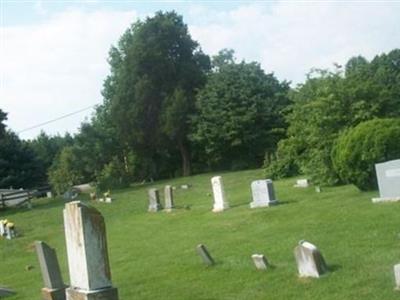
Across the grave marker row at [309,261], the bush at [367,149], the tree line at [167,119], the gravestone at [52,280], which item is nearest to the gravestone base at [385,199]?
the bush at [367,149]

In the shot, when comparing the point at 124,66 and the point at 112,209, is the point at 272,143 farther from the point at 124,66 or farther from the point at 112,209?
the point at 112,209

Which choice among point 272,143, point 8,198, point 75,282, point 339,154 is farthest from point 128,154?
point 75,282

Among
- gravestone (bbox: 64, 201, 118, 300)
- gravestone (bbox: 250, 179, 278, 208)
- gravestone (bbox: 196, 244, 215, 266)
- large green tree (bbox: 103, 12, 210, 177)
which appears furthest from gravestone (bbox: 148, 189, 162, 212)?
large green tree (bbox: 103, 12, 210, 177)

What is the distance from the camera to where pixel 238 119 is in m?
51.8

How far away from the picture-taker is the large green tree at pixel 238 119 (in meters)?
52.1

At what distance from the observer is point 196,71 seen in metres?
57.8

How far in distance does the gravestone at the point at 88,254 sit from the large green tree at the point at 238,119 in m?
43.2

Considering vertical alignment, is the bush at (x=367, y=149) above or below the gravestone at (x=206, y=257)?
above

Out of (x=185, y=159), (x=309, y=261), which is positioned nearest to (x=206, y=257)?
(x=309, y=261)

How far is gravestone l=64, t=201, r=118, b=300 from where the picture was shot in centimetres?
849

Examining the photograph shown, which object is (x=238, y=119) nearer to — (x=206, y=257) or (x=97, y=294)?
(x=206, y=257)

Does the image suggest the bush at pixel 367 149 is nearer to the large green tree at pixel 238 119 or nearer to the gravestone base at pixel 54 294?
the gravestone base at pixel 54 294

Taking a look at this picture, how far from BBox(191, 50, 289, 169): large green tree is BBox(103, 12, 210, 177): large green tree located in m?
2.06

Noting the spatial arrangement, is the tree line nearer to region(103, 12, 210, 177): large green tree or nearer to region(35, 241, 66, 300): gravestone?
region(103, 12, 210, 177): large green tree
